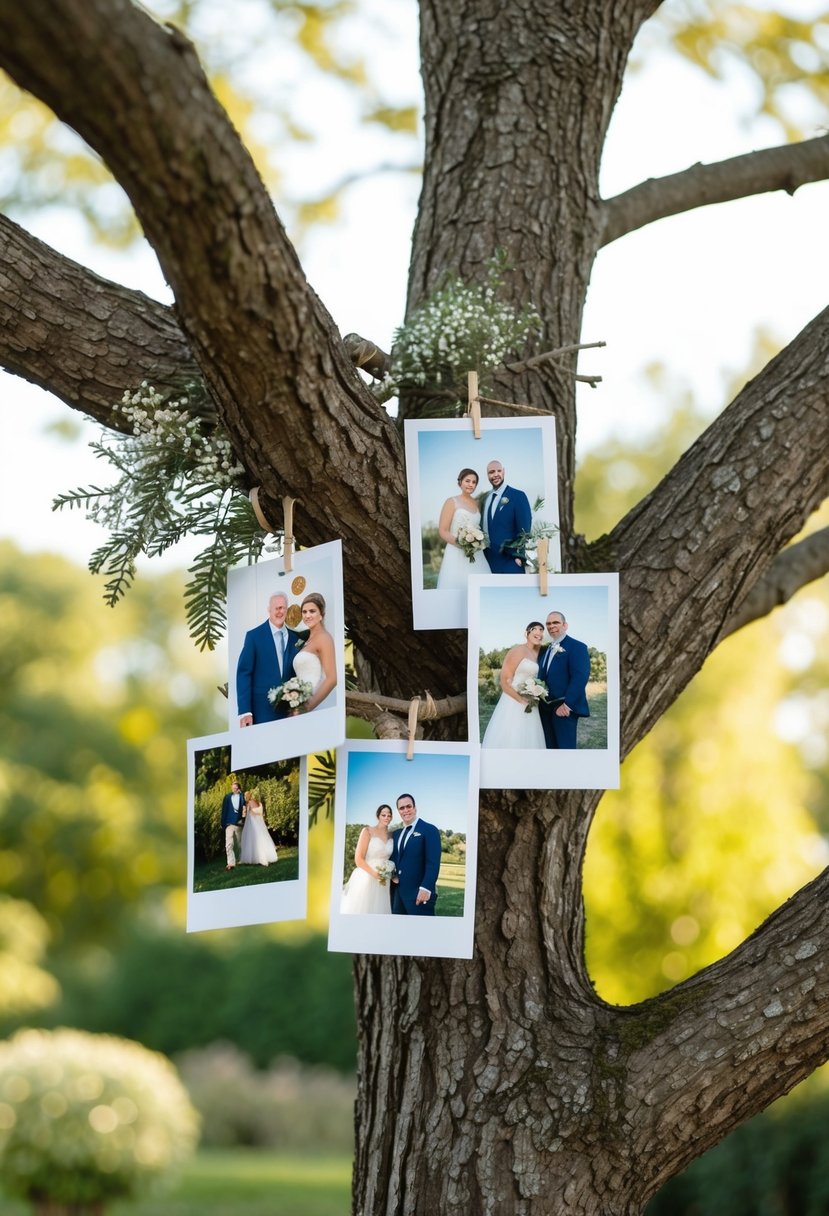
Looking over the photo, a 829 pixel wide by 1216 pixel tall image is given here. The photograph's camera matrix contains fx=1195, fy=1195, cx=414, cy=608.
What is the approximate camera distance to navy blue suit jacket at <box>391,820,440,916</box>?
4.86 ft

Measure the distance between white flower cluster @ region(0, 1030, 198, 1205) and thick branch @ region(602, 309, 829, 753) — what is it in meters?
6.30

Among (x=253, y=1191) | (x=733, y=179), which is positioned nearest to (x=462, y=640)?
(x=733, y=179)

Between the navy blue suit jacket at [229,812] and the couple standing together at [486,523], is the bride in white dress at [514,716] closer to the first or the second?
the couple standing together at [486,523]

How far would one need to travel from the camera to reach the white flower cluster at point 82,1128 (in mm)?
7035

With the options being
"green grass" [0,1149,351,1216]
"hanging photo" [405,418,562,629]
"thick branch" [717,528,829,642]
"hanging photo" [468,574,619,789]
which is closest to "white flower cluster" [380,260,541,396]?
"hanging photo" [405,418,562,629]

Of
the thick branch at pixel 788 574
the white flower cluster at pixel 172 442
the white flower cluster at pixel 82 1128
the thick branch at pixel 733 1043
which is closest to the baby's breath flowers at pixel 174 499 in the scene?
the white flower cluster at pixel 172 442

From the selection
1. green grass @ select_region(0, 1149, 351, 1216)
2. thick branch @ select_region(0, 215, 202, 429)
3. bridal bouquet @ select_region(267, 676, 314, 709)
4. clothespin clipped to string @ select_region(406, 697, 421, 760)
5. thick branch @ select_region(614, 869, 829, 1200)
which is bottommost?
green grass @ select_region(0, 1149, 351, 1216)

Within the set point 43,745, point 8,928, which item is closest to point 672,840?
point 8,928

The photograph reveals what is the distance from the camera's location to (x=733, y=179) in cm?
242

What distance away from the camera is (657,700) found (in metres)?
1.90

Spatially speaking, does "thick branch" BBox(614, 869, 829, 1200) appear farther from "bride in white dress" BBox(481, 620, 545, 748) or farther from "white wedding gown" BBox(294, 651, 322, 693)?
"white wedding gown" BBox(294, 651, 322, 693)

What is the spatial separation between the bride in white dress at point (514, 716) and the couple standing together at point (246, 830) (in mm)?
312

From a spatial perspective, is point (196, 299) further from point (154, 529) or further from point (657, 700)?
point (657, 700)

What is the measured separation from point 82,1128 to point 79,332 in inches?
257
